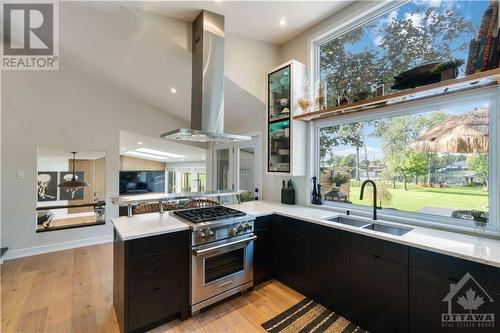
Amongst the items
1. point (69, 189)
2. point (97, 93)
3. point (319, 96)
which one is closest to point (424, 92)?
point (319, 96)

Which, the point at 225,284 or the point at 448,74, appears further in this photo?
the point at 225,284

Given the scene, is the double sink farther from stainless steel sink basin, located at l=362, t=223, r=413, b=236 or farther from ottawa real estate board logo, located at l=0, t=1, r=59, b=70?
ottawa real estate board logo, located at l=0, t=1, r=59, b=70

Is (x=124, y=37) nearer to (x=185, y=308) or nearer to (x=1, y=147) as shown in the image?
(x=1, y=147)

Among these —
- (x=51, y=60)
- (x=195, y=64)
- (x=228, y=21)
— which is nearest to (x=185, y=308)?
(x=195, y=64)

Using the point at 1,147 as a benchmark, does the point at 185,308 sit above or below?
below

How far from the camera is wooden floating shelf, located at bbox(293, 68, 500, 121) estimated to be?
162 cm

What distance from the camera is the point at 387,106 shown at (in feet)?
7.63

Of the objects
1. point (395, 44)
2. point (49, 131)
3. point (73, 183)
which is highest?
point (395, 44)

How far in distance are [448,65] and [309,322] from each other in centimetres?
250

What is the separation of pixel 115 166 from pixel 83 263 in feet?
6.00

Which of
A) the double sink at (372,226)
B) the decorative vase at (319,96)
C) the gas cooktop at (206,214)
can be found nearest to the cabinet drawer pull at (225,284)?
the gas cooktop at (206,214)

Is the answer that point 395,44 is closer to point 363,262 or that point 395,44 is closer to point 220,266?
point 363,262

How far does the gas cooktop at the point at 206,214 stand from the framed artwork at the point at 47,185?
305 centimetres

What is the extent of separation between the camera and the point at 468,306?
144 cm
